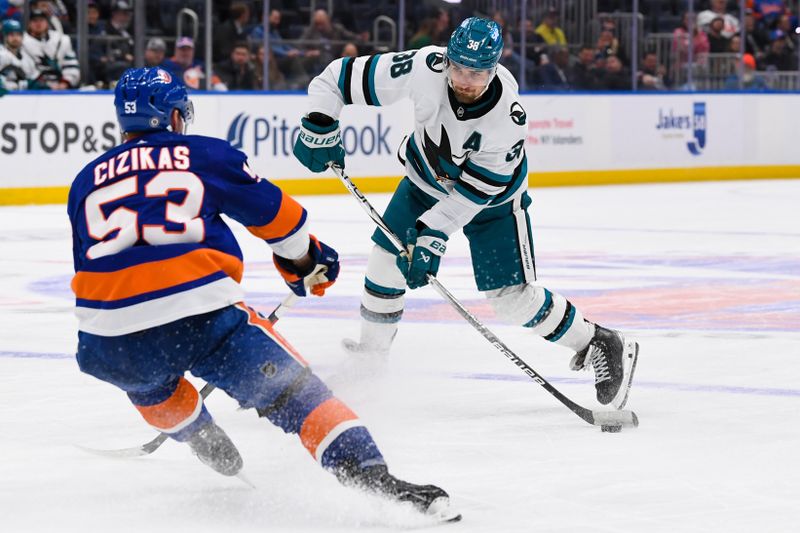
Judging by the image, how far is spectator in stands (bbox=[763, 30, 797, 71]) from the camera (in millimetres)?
14641

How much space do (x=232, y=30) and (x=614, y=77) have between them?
3.95 meters

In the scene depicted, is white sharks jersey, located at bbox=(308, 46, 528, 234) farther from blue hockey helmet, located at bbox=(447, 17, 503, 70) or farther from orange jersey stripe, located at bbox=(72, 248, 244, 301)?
orange jersey stripe, located at bbox=(72, 248, 244, 301)

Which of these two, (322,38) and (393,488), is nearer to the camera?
(393,488)

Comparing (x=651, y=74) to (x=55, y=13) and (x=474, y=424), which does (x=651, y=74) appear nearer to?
(x=55, y=13)

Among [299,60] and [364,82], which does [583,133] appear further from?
[364,82]

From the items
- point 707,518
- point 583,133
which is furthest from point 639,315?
point 583,133

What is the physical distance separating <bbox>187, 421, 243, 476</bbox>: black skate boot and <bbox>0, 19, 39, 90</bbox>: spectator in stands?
7700 millimetres

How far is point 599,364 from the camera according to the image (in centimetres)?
403

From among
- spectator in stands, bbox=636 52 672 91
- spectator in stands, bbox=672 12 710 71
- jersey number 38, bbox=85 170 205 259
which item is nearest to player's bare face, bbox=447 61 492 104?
jersey number 38, bbox=85 170 205 259

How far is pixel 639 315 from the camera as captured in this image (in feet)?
18.6

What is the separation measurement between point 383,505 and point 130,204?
0.75m

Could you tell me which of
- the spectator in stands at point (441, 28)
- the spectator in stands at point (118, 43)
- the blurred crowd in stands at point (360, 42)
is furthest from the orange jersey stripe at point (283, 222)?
the spectator in stands at point (441, 28)

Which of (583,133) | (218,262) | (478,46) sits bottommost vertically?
(583,133)

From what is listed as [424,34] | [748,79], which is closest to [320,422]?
[424,34]
